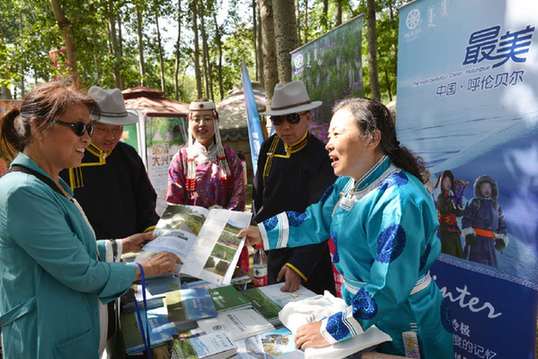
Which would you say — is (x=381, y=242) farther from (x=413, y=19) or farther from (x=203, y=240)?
(x=413, y=19)

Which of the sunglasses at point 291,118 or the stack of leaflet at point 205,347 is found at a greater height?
the sunglasses at point 291,118

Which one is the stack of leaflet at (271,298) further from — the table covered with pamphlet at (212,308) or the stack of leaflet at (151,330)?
the stack of leaflet at (151,330)

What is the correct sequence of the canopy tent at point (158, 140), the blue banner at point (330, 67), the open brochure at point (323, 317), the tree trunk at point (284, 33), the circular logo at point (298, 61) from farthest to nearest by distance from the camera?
the canopy tent at point (158, 140), the circular logo at point (298, 61), the tree trunk at point (284, 33), the blue banner at point (330, 67), the open brochure at point (323, 317)

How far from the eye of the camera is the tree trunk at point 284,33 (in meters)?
4.05

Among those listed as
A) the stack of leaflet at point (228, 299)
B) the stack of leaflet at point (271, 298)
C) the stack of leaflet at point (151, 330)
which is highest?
the stack of leaflet at point (228, 299)

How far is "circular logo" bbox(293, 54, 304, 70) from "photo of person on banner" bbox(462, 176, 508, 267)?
2603mm

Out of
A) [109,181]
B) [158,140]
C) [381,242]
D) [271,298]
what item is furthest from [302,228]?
[158,140]

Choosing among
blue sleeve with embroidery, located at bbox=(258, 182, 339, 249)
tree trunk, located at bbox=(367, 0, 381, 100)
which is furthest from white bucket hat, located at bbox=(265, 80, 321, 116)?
tree trunk, located at bbox=(367, 0, 381, 100)

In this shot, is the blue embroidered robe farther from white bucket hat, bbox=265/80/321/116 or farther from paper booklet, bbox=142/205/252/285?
white bucket hat, bbox=265/80/321/116

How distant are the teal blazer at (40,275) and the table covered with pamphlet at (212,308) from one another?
22cm

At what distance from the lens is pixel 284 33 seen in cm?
420

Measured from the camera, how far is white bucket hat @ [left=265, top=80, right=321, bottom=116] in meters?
2.92

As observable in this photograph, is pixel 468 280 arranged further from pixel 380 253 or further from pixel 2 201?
pixel 2 201

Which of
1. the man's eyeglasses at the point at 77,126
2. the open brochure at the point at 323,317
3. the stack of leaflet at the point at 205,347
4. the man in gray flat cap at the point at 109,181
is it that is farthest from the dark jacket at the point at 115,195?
the open brochure at the point at 323,317
